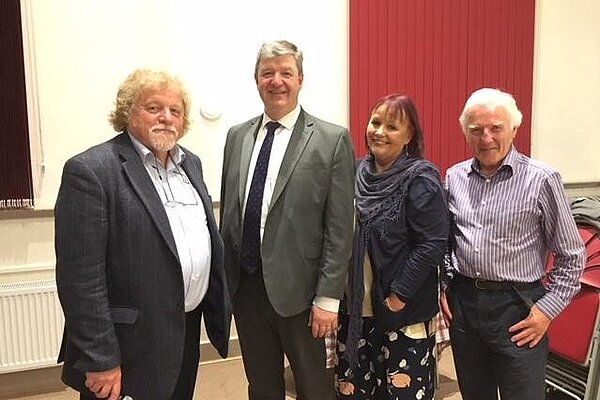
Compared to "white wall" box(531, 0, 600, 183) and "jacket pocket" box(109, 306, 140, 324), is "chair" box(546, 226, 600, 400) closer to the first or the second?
"white wall" box(531, 0, 600, 183)

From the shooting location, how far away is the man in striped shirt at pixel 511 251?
188cm

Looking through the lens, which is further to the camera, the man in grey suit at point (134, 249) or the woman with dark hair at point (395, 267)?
the woman with dark hair at point (395, 267)

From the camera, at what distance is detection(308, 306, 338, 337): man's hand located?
2025 millimetres

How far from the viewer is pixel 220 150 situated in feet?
11.1

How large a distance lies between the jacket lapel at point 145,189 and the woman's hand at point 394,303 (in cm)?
74

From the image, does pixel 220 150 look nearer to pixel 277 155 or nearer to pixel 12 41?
pixel 12 41

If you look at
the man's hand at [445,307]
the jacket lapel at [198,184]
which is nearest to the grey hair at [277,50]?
the jacket lapel at [198,184]

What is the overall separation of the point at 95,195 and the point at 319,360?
3.32ft

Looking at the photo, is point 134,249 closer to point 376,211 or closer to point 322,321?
point 322,321

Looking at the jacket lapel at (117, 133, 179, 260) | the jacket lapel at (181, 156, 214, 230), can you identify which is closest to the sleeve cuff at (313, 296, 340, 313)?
the jacket lapel at (181, 156, 214, 230)

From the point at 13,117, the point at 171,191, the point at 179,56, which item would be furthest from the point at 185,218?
the point at 179,56

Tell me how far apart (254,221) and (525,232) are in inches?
34.1

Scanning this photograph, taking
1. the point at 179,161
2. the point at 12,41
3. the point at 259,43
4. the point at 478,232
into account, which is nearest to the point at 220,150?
the point at 259,43

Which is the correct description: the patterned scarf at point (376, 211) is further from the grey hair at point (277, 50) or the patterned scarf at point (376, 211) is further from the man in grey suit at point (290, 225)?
the grey hair at point (277, 50)
